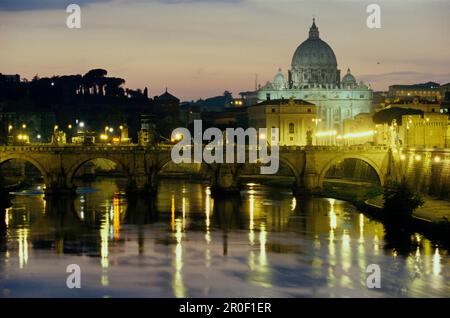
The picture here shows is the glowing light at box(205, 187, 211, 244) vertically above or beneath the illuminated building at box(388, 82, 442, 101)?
beneath

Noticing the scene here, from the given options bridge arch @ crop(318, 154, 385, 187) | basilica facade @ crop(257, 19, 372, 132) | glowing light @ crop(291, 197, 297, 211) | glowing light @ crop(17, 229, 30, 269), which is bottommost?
glowing light @ crop(17, 229, 30, 269)

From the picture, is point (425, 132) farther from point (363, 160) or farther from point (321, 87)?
point (321, 87)

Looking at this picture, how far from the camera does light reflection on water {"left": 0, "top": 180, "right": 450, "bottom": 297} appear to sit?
37.8m

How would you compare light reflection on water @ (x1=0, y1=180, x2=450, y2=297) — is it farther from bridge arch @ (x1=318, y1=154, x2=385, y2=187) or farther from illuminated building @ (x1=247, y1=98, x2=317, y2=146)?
illuminated building @ (x1=247, y1=98, x2=317, y2=146)

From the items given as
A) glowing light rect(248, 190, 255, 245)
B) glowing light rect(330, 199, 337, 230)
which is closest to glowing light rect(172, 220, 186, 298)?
glowing light rect(248, 190, 255, 245)

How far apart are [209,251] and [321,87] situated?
120352mm

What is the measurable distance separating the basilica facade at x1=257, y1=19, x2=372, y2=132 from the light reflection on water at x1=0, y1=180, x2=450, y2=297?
312 ft

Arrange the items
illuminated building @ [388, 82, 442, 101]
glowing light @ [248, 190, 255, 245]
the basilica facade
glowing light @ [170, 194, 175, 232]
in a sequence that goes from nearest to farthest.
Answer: glowing light @ [248, 190, 255, 245] → glowing light @ [170, 194, 175, 232] → the basilica facade → illuminated building @ [388, 82, 442, 101]

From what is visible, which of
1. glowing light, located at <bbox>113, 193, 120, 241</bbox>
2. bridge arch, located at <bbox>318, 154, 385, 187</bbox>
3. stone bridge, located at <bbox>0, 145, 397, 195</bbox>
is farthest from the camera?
stone bridge, located at <bbox>0, 145, 397, 195</bbox>

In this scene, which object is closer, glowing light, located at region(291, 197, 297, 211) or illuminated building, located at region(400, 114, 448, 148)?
glowing light, located at region(291, 197, 297, 211)

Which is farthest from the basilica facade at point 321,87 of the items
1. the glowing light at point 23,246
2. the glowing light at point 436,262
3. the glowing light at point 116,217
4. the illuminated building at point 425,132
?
the glowing light at point 436,262

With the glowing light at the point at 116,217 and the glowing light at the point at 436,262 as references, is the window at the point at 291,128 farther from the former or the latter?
the glowing light at the point at 436,262
